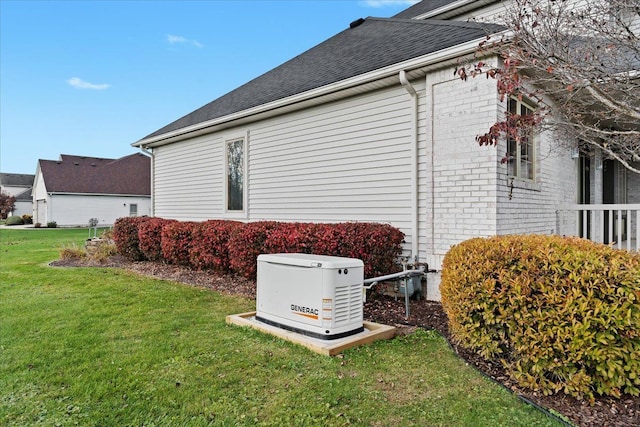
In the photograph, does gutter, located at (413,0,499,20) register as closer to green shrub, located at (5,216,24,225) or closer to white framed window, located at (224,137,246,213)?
white framed window, located at (224,137,246,213)

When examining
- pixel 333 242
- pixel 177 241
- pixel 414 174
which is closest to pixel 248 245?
pixel 333 242

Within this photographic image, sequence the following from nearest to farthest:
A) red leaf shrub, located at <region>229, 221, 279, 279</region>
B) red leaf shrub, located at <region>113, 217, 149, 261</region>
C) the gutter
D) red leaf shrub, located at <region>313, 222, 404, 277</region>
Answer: red leaf shrub, located at <region>313, 222, 404, 277</region> < red leaf shrub, located at <region>229, 221, 279, 279</region> < the gutter < red leaf shrub, located at <region>113, 217, 149, 261</region>

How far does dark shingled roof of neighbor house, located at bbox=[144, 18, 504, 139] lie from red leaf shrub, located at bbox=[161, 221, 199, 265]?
2.85 meters

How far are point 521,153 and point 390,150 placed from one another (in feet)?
6.52

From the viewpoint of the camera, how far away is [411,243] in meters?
6.11

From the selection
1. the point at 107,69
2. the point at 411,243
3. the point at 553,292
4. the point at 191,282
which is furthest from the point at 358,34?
the point at 107,69

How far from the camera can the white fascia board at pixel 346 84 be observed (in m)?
5.16

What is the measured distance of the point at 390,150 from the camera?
644 cm

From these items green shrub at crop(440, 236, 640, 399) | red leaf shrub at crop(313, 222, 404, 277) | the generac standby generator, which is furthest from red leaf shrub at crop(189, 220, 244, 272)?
green shrub at crop(440, 236, 640, 399)

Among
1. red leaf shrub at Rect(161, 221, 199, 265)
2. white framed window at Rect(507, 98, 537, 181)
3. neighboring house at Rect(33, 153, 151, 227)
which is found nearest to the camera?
white framed window at Rect(507, 98, 537, 181)

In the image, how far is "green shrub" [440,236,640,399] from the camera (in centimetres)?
257

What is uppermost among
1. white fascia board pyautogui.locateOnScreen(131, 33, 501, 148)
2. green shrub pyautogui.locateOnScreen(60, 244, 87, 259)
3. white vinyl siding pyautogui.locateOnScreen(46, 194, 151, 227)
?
white fascia board pyautogui.locateOnScreen(131, 33, 501, 148)

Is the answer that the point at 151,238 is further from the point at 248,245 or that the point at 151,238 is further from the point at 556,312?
the point at 556,312

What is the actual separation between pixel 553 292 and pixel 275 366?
2.25 meters
